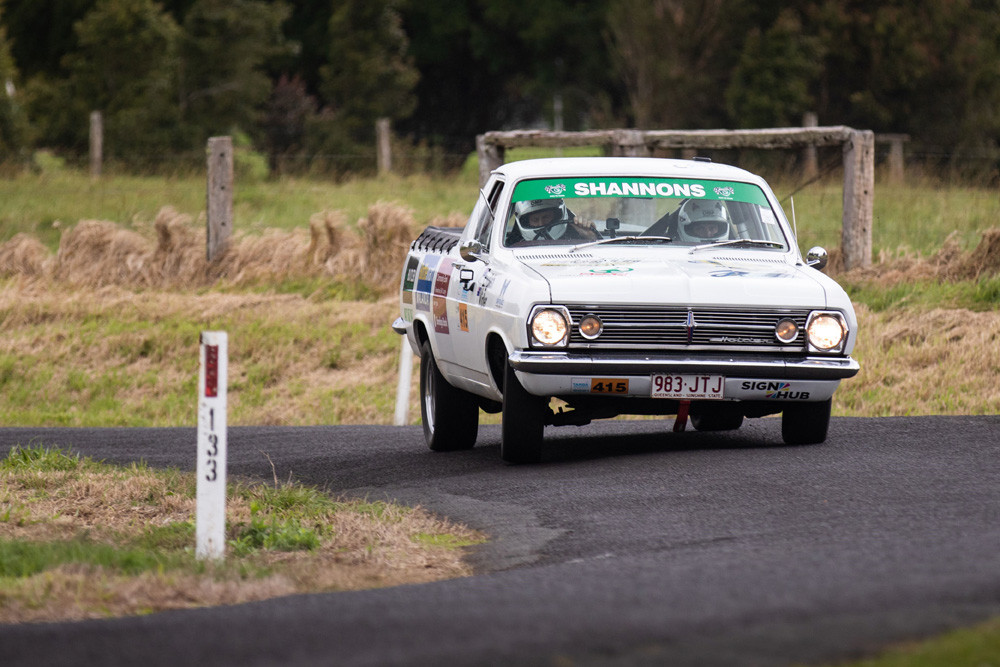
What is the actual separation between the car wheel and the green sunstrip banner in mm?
1634

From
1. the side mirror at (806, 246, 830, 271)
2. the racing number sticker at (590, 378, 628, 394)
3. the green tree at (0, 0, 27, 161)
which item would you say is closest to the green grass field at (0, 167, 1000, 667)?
the side mirror at (806, 246, 830, 271)

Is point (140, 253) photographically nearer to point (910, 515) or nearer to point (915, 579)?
point (910, 515)

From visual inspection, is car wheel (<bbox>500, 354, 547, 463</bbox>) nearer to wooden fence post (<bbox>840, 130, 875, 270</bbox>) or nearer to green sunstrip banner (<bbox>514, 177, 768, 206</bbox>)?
green sunstrip banner (<bbox>514, 177, 768, 206</bbox>)

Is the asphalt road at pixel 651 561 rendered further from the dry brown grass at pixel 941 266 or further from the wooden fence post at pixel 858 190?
the wooden fence post at pixel 858 190

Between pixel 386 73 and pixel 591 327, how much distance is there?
3553 cm

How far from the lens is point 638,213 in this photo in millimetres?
11117

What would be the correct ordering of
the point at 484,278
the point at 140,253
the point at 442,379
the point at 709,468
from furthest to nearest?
the point at 140,253
the point at 442,379
the point at 484,278
the point at 709,468

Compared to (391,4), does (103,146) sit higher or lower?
lower

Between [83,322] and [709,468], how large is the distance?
431 inches

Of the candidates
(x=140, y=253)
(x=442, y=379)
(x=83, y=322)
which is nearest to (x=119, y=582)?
(x=442, y=379)

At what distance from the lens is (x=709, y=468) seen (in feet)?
31.7

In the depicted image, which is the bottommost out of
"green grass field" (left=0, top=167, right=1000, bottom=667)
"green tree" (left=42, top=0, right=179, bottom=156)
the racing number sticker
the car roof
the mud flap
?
"green grass field" (left=0, top=167, right=1000, bottom=667)

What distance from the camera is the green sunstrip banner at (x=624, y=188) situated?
11102 mm

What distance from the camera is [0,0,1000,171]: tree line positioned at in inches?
1468
